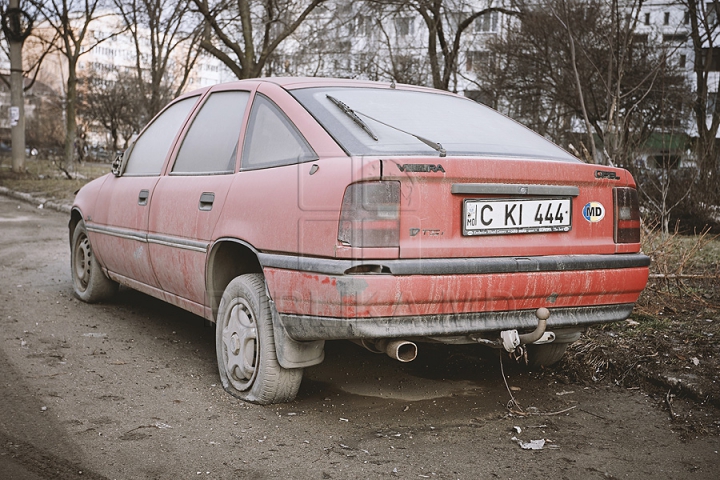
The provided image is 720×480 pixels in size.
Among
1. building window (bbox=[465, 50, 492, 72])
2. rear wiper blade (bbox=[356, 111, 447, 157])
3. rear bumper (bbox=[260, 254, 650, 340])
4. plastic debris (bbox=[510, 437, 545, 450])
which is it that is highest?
building window (bbox=[465, 50, 492, 72])

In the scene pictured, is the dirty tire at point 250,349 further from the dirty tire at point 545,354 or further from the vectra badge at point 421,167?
the dirty tire at point 545,354

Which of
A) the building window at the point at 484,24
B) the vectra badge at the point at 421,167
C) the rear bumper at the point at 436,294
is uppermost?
the building window at the point at 484,24

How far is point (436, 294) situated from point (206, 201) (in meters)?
1.51

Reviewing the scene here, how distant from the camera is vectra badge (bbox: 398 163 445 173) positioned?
10.0 ft

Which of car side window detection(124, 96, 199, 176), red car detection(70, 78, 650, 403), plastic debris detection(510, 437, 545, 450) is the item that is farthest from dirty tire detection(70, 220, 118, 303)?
plastic debris detection(510, 437, 545, 450)

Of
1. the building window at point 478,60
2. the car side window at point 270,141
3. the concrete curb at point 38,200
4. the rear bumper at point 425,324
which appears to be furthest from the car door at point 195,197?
the building window at point 478,60

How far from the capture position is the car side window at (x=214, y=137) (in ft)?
13.4

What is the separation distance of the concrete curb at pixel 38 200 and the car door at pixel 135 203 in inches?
328

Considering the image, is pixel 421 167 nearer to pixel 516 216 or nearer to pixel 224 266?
pixel 516 216

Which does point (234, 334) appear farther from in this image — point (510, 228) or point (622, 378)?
point (622, 378)

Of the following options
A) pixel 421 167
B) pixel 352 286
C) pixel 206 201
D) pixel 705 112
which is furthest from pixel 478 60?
pixel 352 286

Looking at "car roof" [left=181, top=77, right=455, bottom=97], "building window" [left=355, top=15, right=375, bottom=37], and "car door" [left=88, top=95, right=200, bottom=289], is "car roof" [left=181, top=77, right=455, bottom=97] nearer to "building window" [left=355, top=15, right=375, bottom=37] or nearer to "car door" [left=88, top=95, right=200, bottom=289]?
"car door" [left=88, top=95, right=200, bottom=289]

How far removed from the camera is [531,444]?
3.18 meters

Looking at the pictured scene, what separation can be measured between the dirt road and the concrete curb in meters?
9.68
